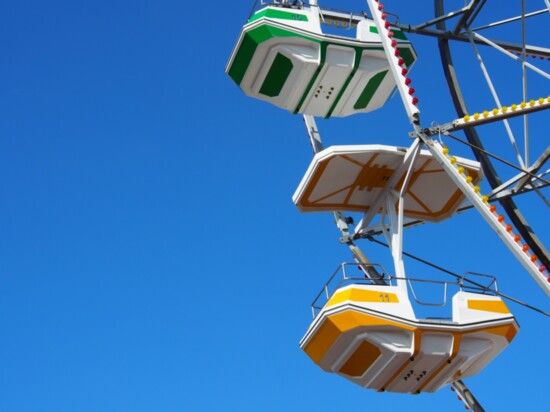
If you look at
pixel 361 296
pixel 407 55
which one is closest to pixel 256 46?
pixel 407 55

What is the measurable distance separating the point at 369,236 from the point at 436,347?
489 cm

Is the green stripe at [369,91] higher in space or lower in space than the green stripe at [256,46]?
lower

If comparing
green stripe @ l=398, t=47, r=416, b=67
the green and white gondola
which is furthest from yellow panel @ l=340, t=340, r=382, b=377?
green stripe @ l=398, t=47, r=416, b=67

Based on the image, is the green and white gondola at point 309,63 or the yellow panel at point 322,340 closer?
the yellow panel at point 322,340

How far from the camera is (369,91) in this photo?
29.1m

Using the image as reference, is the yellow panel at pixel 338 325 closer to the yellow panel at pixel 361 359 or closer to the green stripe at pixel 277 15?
the yellow panel at pixel 361 359

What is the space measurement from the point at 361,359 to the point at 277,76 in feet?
27.9

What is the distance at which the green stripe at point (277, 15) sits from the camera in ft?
90.1

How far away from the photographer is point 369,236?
26.4m

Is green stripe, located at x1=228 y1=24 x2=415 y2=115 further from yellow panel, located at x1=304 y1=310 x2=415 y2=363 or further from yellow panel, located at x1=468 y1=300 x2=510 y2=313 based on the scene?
yellow panel, located at x1=304 y1=310 x2=415 y2=363

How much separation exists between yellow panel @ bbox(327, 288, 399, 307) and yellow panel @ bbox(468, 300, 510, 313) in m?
1.53

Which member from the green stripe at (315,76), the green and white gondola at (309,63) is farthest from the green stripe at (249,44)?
the green stripe at (315,76)

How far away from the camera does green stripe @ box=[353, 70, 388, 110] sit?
2869cm

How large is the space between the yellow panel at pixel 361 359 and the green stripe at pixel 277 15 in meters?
8.89
